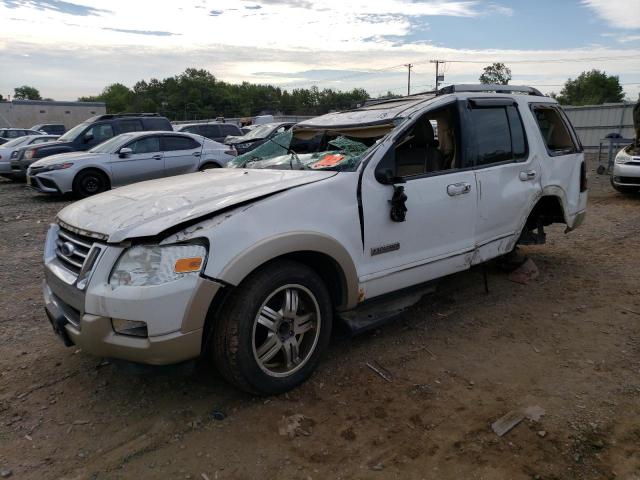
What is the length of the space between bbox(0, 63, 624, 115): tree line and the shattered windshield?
62715 mm

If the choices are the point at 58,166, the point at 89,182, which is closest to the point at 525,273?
the point at 89,182

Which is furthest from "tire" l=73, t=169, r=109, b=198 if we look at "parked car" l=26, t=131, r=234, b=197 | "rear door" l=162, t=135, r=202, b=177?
"rear door" l=162, t=135, r=202, b=177

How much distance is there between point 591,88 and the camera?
254 ft

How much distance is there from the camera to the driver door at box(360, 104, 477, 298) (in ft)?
11.1

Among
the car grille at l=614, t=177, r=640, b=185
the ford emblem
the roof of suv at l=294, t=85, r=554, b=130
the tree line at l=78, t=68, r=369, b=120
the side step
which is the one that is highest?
the tree line at l=78, t=68, r=369, b=120

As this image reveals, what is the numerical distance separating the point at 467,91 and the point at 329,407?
2868 millimetres

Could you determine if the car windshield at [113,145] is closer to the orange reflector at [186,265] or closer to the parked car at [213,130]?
the parked car at [213,130]

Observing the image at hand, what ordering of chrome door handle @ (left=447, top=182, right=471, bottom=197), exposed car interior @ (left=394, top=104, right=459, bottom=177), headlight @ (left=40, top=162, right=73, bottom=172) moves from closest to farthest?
1. chrome door handle @ (left=447, top=182, right=471, bottom=197)
2. exposed car interior @ (left=394, top=104, right=459, bottom=177)
3. headlight @ (left=40, top=162, right=73, bottom=172)

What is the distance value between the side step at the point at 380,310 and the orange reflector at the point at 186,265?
1193 millimetres

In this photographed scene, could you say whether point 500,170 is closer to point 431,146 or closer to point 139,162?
point 431,146

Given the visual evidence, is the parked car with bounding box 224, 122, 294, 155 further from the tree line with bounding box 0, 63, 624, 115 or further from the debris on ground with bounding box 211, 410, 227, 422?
the tree line with bounding box 0, 63, 624, 115

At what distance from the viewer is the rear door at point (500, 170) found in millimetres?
4145

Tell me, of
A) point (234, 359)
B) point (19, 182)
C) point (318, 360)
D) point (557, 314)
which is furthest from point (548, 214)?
point (19, 182)

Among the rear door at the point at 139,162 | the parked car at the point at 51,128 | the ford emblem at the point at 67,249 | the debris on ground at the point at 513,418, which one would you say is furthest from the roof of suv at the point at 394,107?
the parked car at the point at 51,128
